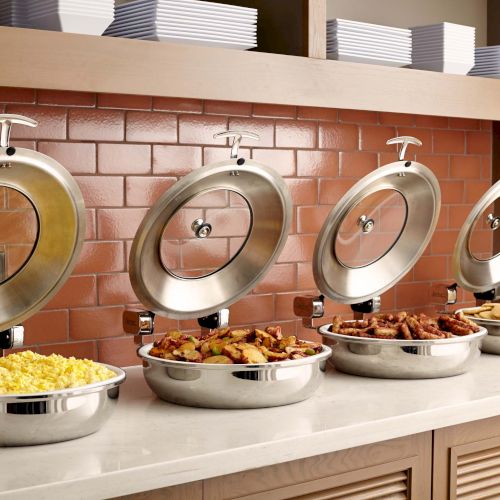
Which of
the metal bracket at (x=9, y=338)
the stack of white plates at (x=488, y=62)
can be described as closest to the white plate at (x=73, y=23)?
the metal bracket at (x=9, y=338)

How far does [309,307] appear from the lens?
8.16 feet

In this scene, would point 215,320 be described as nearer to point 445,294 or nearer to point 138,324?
point 138,324

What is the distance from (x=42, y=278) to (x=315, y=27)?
3.02 ft

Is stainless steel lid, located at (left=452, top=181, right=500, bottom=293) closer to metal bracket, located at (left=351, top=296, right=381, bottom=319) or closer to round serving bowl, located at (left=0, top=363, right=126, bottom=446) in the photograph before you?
metal bracket, located at (left=351, top=296, right=381, bottom=319)

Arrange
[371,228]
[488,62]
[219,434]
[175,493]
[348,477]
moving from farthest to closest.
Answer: [488,62] < [371,228] < [348,477] < [219,434] < [175,493]

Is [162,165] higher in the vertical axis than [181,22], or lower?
lower

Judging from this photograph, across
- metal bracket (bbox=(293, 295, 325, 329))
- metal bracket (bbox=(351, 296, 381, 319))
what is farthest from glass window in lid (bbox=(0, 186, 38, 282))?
metal bracket (bbox=(351, 296, 381, 319))

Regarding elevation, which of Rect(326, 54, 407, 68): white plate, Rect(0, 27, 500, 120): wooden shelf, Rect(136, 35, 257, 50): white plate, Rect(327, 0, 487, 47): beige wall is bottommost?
Rect(0, 27, 500, 120): wooden shelf

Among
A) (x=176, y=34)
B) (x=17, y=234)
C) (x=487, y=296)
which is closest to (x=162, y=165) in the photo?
(x=176, y=34)

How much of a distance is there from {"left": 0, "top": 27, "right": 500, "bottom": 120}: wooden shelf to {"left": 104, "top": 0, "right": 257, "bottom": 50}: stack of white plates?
0.05 meters

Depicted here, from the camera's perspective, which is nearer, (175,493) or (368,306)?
(175,493)

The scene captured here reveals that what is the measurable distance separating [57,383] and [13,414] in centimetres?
12

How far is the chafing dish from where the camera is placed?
6.46 ft

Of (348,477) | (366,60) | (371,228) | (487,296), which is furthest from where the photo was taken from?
(487,296)
